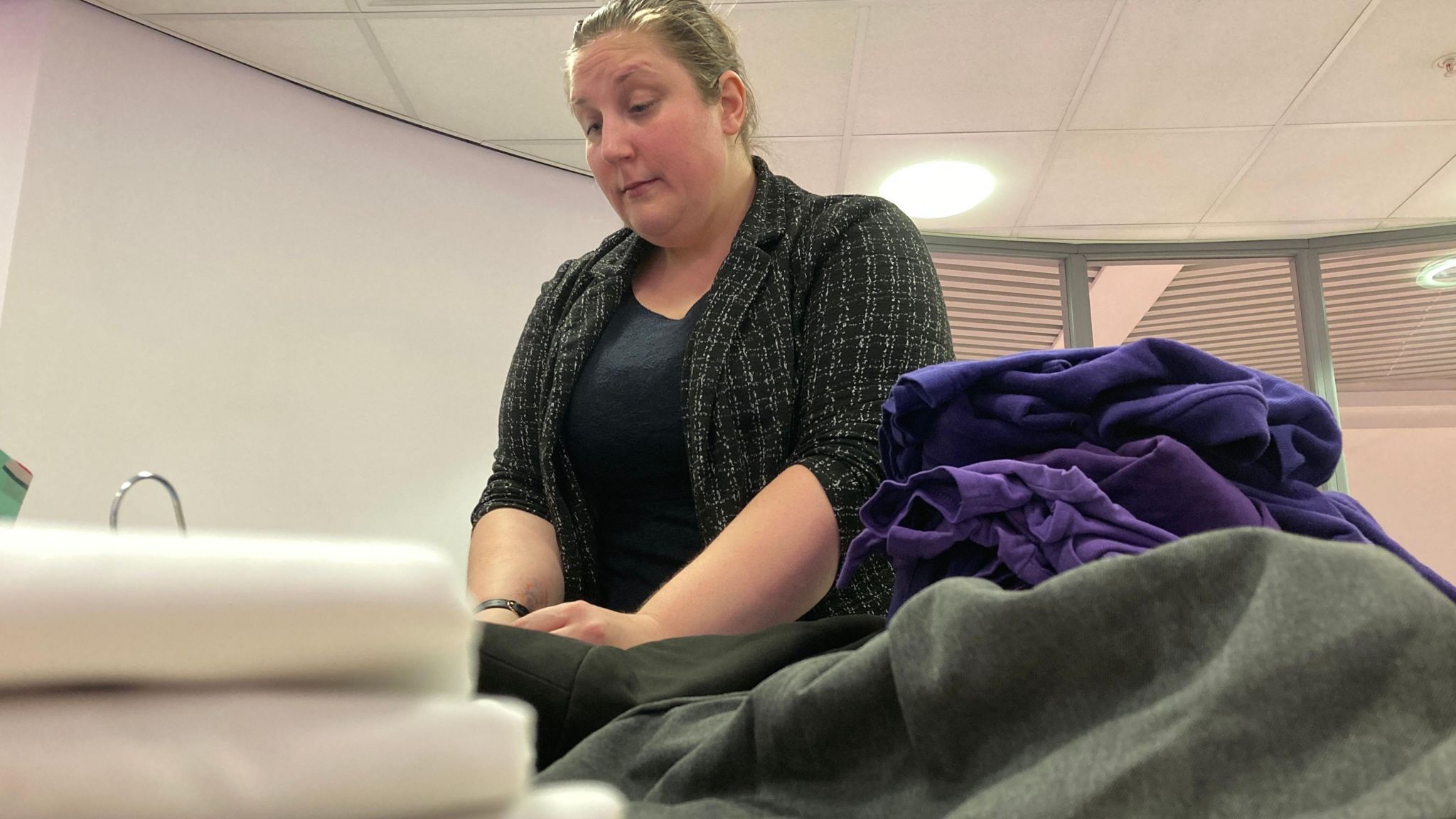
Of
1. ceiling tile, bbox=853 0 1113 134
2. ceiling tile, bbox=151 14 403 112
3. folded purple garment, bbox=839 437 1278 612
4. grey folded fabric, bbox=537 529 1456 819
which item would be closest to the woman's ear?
folded purple garment, bbox=839 437 1278 612

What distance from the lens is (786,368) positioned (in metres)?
1.01

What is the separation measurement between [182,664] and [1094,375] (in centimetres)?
57

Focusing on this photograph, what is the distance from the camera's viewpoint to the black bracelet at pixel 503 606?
0.88 m

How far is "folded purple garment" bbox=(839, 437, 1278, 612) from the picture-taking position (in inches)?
24.1

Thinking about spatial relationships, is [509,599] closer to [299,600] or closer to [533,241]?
[299,600]

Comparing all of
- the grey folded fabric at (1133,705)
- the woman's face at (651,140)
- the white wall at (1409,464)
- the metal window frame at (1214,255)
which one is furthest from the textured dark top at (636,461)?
the white wall at (1409,464)

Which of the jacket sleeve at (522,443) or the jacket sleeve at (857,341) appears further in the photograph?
the jacket sleeve at (522,443)

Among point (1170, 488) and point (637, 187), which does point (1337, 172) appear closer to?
point (637, 187)

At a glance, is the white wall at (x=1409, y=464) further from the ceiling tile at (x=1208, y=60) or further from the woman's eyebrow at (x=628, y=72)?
the woman's eyebrow at (x=628, y=72)

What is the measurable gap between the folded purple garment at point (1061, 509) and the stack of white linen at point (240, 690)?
0.44 metres

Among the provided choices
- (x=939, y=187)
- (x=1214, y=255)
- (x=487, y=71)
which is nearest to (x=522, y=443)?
(x=487, y=71)

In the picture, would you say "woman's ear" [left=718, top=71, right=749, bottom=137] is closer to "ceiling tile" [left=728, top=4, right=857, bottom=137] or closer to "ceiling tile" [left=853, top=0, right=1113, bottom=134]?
"ceiling tile" [left=728, top=4, right=857, bottom=137]

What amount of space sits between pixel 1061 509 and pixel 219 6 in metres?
2.75

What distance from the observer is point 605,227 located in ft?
11.7
